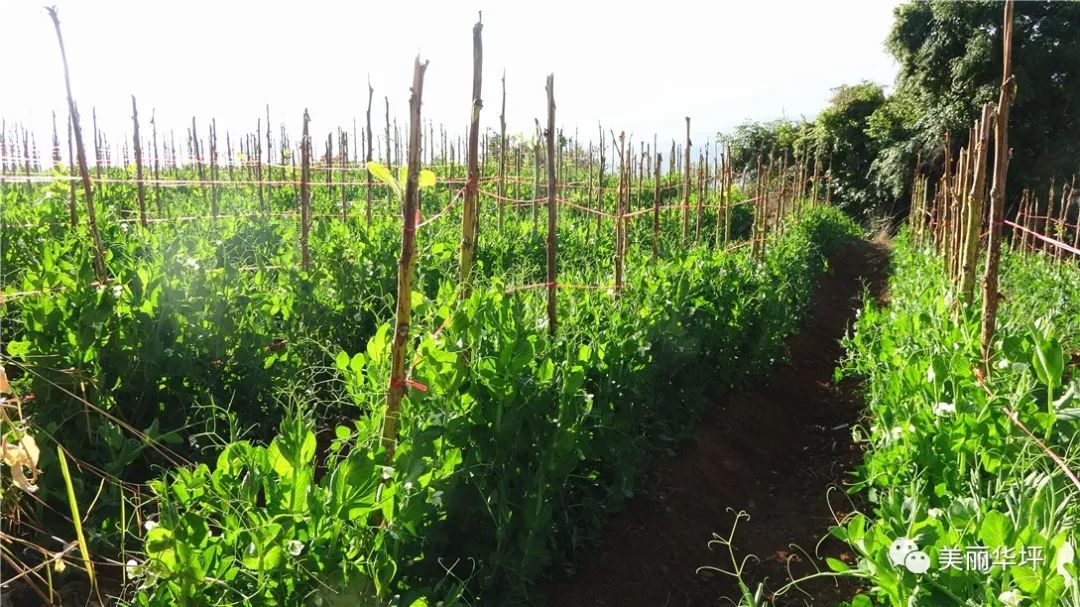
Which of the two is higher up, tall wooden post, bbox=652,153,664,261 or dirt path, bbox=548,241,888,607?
tall wooden post, bbox=652,153,664,261

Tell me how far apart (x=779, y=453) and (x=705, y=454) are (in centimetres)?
89

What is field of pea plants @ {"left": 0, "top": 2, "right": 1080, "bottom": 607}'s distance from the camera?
1.94 metres

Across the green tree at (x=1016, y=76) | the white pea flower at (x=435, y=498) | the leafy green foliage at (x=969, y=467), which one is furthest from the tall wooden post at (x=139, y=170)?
the green tree at (x=1016, y=76)

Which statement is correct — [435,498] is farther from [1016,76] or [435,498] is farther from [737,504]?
[1016,76]

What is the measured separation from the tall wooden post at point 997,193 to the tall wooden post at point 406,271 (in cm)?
255

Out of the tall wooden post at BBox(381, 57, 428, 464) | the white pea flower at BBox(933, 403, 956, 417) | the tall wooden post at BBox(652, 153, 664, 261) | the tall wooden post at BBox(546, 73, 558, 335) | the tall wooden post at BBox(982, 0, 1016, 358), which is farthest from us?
the tall wooden post at BBox(652, 153, 664, 261)

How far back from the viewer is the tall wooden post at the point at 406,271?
79.1 inches

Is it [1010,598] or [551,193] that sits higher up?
[551,193]

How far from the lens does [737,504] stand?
455 cm

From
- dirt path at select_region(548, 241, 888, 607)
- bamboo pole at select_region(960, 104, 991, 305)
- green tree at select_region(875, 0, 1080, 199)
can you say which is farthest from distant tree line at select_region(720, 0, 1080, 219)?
bamboo pole at select_region(960, 104, 991, 305)

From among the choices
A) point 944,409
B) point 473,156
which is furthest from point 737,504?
point 473,156

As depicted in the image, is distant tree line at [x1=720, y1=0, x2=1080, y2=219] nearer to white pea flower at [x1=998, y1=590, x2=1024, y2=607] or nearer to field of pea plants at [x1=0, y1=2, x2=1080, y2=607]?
field of pea plants at [x1=0, y1=2, x2=1080, y2=607]

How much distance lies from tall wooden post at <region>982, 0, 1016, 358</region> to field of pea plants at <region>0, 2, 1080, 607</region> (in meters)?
0.02

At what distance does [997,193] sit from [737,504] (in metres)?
2.18
